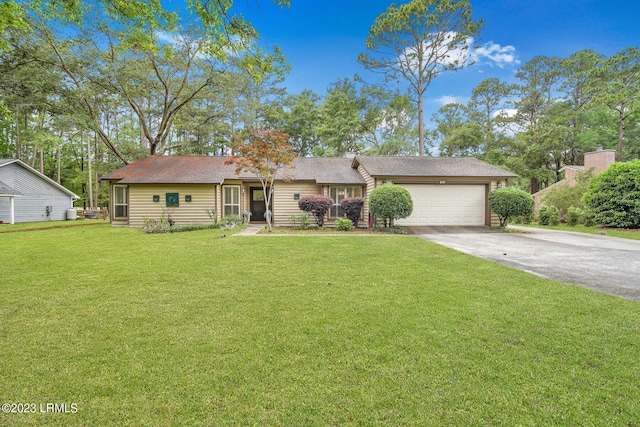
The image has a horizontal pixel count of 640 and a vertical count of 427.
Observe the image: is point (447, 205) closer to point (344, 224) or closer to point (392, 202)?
point (392, 202)

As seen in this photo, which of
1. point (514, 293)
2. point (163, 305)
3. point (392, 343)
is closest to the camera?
point (392, 343)

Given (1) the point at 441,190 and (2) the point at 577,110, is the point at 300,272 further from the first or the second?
(2) the point at 577,110

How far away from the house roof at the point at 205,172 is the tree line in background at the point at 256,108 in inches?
133

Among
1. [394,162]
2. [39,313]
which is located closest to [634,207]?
[394,162]

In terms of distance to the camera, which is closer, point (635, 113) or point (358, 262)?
point (358, 262)

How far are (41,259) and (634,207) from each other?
1861 centimetres

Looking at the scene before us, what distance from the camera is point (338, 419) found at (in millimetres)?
1614

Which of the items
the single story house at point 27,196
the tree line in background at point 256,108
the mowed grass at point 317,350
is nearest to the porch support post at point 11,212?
the single story house at point 27,196

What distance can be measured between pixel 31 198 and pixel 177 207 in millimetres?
12916

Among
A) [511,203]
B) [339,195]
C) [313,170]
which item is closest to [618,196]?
[511,203]

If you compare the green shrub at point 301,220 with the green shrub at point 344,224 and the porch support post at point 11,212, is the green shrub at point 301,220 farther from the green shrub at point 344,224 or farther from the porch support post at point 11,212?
the porch support post at point 11,212

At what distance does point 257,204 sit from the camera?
582 inches

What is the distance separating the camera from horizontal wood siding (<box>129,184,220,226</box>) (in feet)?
42.9

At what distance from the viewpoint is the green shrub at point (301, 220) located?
12.0 m
